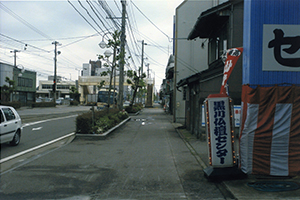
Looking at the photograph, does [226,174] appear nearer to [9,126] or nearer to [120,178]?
[120,178]

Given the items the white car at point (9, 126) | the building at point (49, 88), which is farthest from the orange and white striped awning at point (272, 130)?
the building at point (49, 88)

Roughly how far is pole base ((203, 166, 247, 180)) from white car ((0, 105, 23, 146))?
8.04 metres

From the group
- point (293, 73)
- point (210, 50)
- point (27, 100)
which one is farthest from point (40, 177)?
point (27, 100)

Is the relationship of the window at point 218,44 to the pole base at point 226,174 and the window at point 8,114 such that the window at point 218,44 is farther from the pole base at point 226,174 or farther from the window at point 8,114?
the window at point 8,114

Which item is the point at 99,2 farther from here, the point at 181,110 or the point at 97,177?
the point at 181,110

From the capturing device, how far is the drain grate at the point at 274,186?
5.48m

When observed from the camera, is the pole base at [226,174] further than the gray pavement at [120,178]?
Yes

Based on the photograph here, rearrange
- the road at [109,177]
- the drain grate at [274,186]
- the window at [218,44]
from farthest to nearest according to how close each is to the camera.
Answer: the window at [218,44] < the road at [109,177] < the drain grate at [274,186]

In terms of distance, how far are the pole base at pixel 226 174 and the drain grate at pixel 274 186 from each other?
0.32 meters

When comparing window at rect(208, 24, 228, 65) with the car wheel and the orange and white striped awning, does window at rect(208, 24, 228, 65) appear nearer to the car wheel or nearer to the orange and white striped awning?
the orange and white striped awning

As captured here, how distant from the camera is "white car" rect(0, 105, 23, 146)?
34.0 feet

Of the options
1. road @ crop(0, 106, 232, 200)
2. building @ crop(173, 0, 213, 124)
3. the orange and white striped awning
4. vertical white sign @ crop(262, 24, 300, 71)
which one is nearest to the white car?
road @ crop(0, 106, 232, 200)

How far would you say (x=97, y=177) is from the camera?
6.82 m

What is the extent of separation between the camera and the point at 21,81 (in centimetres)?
5097
